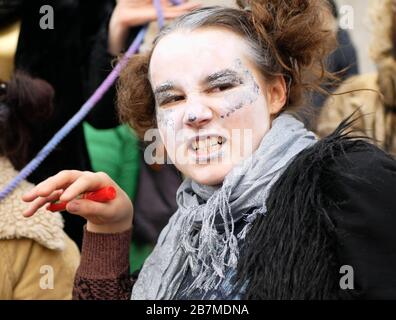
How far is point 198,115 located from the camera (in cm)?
187

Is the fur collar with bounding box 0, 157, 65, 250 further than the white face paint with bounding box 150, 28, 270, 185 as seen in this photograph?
Yes

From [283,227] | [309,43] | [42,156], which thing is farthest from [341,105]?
[283,227]

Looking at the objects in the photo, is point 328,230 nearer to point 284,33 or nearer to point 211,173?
point 211,173

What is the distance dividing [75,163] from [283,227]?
4.03 ft

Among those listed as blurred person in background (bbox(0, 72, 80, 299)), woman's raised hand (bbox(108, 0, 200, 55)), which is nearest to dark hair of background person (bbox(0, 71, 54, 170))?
blurred person in background (bbox(0, 72, 80, 299))

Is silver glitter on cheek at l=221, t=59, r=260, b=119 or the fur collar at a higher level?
silver glitter on cheek at l=221, t=59, r=260, b=119

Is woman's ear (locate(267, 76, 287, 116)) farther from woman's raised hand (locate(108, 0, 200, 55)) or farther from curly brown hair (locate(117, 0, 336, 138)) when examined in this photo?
woman's raised hand (locate(108, 0, 200, 55))

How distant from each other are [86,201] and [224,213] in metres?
0.41

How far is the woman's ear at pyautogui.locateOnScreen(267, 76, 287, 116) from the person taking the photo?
6.59ft

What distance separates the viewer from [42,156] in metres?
2.41

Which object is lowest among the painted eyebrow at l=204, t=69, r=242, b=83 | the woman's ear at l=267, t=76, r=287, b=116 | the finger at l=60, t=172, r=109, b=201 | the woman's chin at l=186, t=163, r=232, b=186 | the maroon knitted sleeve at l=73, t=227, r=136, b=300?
the maroon knitted sleeve at l=73, t=227, r=136, b=300

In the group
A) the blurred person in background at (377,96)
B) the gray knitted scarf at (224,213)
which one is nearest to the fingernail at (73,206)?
the gray knitted scarf at (224,213)

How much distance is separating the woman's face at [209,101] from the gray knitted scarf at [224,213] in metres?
0.05

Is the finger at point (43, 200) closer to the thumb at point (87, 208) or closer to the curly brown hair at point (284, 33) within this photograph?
the thumb at point (87, 208)
